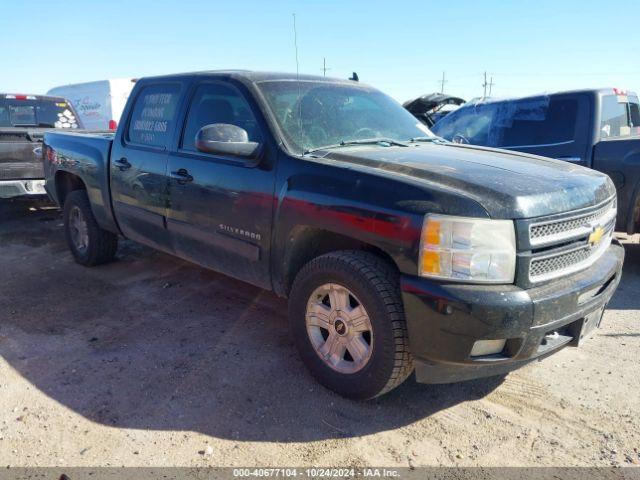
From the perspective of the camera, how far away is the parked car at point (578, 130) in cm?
504

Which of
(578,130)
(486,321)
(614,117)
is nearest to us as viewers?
(486,321)

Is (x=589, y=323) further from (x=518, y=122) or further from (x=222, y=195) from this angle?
(x=518, y=122)

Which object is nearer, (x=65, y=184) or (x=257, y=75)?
(x=257, y=75)

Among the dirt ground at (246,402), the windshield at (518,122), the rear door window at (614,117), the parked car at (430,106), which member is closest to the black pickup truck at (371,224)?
the dirt ground at (246,402)

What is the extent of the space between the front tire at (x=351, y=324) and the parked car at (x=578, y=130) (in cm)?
339

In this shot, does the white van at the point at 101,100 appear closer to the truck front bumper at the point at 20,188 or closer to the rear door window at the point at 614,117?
the truck front bumper at the point at 20,188

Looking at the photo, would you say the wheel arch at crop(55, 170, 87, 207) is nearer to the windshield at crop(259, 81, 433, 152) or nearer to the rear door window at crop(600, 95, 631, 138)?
the windshield at crop(259, 81, 433, 152)

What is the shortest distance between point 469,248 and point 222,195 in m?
1.78

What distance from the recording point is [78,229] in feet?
18.2

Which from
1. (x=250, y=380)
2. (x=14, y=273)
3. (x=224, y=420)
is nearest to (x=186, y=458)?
(x=224, y=420)

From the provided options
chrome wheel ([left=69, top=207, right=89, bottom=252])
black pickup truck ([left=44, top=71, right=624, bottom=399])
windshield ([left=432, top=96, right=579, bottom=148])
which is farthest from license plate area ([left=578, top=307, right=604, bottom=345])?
chrome wheel ([left=69, top=207, right=89, bottom=252])

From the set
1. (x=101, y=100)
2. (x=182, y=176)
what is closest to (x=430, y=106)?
(x=101, y=100)

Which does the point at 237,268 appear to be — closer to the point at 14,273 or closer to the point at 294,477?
the point at 294,477

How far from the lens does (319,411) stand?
2867 mm
